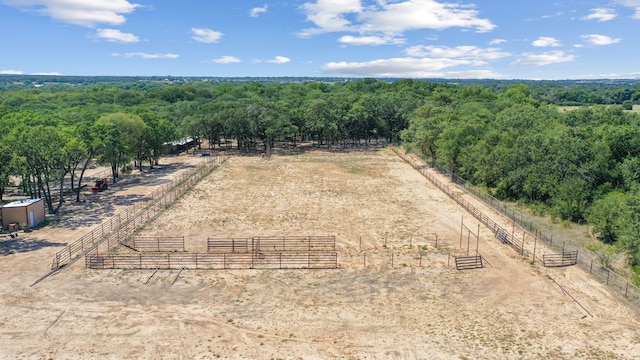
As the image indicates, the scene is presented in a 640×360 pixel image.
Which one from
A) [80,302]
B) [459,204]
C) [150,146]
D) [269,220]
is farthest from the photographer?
[150,146]

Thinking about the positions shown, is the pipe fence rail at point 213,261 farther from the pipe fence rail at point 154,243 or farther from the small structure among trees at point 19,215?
the small structure among trees at point 19,215

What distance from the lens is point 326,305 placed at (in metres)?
23.2

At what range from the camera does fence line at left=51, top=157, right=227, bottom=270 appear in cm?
3036

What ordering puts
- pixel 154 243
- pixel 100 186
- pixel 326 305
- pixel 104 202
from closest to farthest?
pixel 326 305
pixel 154 243
pixel 104 202
pixel 100 186

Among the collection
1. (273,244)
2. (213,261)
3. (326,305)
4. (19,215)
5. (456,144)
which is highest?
(456,144)

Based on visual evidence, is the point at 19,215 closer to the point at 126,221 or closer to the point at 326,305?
the point at 126,221

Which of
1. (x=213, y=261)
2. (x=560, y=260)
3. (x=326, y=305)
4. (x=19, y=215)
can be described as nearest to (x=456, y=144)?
(x=560, y=260)

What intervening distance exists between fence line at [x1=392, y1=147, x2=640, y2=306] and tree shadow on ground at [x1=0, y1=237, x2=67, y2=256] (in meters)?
33.4

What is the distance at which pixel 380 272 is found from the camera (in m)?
27.6

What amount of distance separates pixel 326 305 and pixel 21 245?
2345cm

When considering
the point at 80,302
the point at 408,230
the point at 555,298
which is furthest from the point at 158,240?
the point at 555,298

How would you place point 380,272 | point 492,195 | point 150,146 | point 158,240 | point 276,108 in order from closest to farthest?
point 380,272
point 158,240
point 492,195
point 150,146
point 276,108

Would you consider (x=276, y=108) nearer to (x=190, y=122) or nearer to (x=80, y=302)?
(x=190, y=122)

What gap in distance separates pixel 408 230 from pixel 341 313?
15301 millimetres
